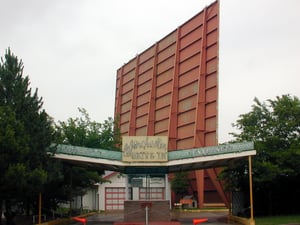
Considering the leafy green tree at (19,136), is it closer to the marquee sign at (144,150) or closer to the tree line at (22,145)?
the tree line at (22,145)

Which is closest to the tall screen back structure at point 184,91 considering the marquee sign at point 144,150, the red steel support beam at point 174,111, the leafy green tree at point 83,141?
the red steel support beam at point 174,111

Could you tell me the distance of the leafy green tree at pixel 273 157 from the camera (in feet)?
103

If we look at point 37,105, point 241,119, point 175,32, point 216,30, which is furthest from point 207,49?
point 37,105

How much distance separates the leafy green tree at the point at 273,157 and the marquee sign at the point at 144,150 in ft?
18.6

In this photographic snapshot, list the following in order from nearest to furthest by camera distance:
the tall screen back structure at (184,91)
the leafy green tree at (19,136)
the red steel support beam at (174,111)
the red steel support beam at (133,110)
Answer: the leafy green tree at (19,136) < the tall screen back structure at (184,91) < the red steel support beam at (174,111) < the red steel support beam at (133,110)

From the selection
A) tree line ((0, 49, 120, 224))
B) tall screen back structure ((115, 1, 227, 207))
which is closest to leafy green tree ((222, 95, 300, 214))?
tree line ((0, 49, 120, 224))

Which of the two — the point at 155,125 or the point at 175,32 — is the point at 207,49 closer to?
the point at 175,32

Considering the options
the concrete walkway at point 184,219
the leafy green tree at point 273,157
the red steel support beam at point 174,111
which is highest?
the red steel support beam at point 174,111

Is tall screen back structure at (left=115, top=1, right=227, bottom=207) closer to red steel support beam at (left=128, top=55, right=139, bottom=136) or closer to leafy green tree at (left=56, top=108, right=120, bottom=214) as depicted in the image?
red steel support beam at (left=128, top=55, right=139, bottom=136)

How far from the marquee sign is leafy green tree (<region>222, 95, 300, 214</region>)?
5661 mm

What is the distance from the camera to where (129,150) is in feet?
105

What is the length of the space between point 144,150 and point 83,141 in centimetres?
1609

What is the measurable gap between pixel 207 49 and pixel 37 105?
37866 millimetres

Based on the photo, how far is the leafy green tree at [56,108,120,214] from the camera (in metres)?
37.3
